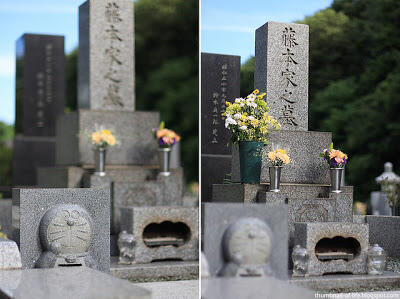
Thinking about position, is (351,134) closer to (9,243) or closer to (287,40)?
(287,40)

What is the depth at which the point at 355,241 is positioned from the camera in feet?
28.0

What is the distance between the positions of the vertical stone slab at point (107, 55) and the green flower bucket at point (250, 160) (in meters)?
6.09

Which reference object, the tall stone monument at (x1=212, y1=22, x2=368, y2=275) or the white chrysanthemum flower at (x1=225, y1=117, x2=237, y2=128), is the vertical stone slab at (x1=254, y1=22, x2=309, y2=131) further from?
the white chrysanthemum flower at (x1=225, y1=117, x2=237, y2=128)

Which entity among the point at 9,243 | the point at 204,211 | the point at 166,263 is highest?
the point at 204,211

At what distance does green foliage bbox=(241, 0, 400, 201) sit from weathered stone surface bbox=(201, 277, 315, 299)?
756 cm

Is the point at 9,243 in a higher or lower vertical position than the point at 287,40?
lower

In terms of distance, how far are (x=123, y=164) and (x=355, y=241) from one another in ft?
16.3

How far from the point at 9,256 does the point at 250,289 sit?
2817mm

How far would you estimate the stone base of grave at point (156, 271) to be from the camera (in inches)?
369

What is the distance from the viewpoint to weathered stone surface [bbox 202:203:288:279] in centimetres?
574

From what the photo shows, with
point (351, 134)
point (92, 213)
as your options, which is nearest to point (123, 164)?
point (92, 213)

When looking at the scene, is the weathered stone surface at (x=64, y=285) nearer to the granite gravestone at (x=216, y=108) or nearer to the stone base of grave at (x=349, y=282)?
the granite gravestone at (x=216, y=108)

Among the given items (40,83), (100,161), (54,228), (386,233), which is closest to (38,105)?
(40,83)

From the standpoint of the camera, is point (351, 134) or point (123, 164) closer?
point (123, 164)
